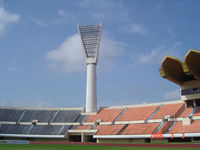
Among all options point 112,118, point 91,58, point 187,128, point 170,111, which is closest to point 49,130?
point 112,118

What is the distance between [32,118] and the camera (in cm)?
6334

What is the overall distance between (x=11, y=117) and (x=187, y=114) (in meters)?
40.2

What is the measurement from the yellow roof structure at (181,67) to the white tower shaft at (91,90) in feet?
74.0

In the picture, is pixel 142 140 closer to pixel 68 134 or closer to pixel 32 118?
pixel 68 134

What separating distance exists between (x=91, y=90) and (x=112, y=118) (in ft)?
30.3

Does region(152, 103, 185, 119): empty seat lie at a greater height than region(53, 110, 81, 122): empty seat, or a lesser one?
lesser

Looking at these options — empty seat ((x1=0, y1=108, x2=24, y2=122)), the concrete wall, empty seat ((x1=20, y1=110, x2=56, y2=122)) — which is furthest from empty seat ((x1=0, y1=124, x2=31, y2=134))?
the concrete wall

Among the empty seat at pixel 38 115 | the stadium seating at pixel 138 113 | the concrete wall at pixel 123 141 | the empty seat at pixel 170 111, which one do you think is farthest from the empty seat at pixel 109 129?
the empty seat at pixel 38 115

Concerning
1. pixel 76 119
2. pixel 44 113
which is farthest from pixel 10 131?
pixel 76 119

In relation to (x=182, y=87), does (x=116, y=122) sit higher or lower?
lower

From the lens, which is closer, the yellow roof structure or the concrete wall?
the yellow roof structure

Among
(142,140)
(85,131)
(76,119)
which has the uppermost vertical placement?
(76,119)

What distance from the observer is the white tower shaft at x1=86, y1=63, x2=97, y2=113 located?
2440 inches

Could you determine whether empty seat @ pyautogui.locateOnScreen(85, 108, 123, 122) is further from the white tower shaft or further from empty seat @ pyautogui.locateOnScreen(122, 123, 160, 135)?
empty seat @ pyautogui.locateOnScreen(122, 123, 160, 135)
